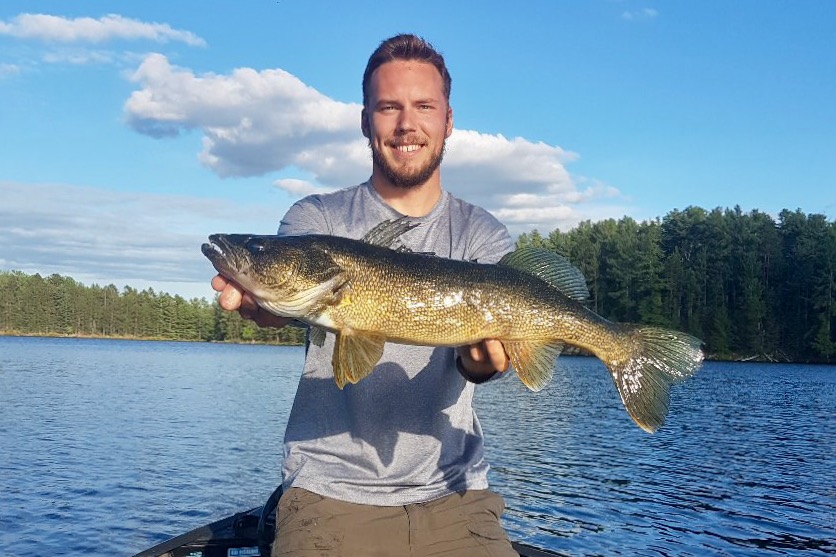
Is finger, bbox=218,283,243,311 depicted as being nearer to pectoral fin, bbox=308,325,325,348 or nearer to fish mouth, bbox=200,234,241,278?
fish mouth, bbox=200,234,241,278

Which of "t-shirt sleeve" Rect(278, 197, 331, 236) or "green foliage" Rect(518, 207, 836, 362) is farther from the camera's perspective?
"green foliage" Rect(518, 207, 836, 362)

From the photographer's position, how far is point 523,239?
82.7 m

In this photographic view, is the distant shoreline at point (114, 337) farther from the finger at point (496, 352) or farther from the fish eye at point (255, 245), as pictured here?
the finger at point (496, 352)

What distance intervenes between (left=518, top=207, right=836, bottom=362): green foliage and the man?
221ft

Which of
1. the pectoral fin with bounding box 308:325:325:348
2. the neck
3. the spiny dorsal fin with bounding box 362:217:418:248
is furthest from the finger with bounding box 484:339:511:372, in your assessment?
the neck

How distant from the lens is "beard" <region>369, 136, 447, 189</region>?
4.62 m

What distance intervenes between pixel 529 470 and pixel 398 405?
13507mm

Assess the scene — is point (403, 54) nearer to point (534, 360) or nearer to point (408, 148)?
point (408, 148)

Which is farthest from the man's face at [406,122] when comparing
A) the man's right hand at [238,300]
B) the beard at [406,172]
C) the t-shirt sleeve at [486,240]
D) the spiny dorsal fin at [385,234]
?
the man's right hand at [238,300]

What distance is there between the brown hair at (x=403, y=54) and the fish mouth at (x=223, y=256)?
1.56m

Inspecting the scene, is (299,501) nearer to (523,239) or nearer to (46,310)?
(523,239)

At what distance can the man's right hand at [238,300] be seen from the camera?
377 centimetres

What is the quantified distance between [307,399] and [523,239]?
79.5 metres

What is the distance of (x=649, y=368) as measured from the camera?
4098 millimetres
